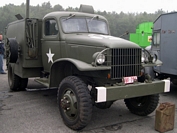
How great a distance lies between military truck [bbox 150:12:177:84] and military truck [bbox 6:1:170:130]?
2.08 metres

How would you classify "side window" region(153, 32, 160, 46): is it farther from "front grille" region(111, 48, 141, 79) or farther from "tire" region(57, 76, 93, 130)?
"tire" region(57, 76, 93, 130)

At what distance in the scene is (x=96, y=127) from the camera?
4348 millimetres

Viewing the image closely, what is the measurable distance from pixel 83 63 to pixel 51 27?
1.92 m

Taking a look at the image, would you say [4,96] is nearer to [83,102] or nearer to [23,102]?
[23,102]

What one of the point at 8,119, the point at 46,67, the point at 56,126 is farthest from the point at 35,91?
the point at 56,126

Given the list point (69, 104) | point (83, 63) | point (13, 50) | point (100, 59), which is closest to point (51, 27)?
point (13, 50)

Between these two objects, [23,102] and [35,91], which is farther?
[35,91]

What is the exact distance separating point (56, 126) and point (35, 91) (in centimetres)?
315

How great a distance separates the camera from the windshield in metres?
5.29

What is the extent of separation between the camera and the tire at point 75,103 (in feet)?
12.7

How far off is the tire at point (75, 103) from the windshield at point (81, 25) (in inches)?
58.8

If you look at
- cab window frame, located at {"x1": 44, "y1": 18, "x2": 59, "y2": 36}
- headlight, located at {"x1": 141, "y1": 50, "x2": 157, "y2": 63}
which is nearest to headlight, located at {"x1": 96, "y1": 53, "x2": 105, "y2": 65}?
headlight, located at {"x1": 141, "y1": 50, "x2": 157, "y2": 63}

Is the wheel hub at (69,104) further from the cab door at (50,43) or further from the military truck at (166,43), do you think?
the military truck at (166,43)

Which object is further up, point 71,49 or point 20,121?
point 71,49
